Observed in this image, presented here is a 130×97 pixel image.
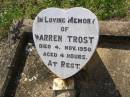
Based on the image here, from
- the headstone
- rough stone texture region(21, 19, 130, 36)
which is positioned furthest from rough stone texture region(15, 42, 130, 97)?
the headstone

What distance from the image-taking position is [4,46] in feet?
13.2

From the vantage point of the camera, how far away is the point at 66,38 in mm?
3209

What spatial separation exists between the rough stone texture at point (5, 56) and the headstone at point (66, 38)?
589 millimetres

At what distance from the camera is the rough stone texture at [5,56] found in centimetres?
377

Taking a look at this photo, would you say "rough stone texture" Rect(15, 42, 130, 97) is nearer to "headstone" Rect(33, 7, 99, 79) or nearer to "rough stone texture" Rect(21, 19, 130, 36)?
"rough stone texture" Rect(21, 19, 130, 36)

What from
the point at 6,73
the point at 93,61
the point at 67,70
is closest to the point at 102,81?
the point at 93,61

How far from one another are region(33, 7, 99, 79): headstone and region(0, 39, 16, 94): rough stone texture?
59 centimetres

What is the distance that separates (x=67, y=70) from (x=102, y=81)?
0.53 meters

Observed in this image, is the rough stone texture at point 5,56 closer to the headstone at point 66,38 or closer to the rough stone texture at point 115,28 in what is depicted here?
the headstone at point 66,38

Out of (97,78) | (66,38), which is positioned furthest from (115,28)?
(66,38)

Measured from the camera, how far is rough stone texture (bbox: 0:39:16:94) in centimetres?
377

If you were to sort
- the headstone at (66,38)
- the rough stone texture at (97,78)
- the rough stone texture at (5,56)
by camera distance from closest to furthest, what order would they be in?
the headstone at (66,38), the rough stone texture at (97,78), the rough stone texture at (5,56)

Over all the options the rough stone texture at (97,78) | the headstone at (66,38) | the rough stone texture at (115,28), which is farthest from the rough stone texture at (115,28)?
the headstone at (66,38)

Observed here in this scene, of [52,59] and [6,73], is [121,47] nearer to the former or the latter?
[52,59]
